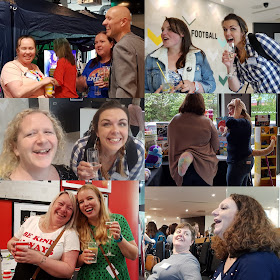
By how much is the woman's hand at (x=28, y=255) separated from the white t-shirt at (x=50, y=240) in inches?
3.5

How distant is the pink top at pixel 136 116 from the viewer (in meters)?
4.30

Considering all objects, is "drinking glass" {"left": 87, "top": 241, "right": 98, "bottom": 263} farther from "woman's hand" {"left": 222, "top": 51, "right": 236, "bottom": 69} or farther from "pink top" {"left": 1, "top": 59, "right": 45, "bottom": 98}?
"woman's hand" {"left": 222, "top": 51, "right": 236, "bottom": 69}

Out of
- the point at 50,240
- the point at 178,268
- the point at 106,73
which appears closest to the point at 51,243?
the point at 50,240

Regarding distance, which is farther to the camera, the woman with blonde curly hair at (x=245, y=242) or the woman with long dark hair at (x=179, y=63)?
the woman with long dark hair at (x=179, y=63)

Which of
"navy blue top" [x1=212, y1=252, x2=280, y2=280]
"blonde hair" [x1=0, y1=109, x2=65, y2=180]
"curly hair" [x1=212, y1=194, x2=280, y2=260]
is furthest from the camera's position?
"blonde hair" [x1=0, y1=109, x2=65, y2=180]

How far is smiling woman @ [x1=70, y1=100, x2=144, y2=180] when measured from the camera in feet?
14.2

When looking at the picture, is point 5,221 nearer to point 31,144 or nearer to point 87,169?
point 31,144

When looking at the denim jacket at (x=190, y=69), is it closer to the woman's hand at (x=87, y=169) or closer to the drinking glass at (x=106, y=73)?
the drinking glass at (x=106, y=73)

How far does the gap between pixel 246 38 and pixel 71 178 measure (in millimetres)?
1865

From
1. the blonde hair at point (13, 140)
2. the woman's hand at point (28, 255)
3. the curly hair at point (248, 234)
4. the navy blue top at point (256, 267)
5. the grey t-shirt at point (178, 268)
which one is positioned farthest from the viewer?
the blonde hair at point (13, 140)

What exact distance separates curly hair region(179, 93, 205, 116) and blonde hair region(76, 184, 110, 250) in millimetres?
998

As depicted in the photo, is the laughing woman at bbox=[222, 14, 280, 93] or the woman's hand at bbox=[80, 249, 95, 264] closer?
the woman's hand at bbox=[80, 249, 95, 264]

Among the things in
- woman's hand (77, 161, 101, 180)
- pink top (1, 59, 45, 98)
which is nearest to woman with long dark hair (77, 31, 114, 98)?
pink top (1, 59, 45, 98)

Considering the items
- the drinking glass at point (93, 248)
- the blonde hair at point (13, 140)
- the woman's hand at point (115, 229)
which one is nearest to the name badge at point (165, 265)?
the woman's hand at point (115, 229)
